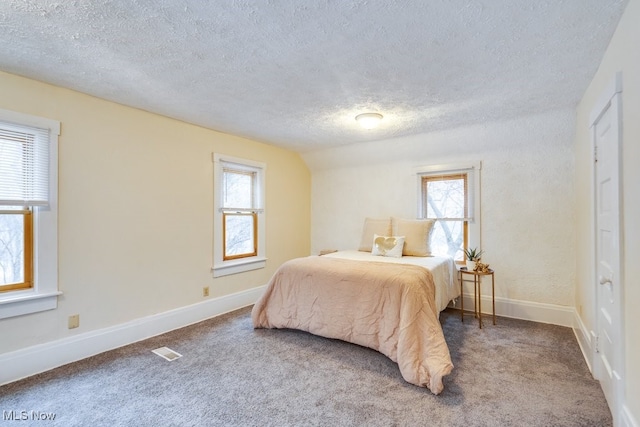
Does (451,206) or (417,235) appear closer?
(417,235)

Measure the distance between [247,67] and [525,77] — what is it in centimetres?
205

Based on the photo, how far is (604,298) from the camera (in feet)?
6.63

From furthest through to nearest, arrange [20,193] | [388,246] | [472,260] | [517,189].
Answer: [388,246] < [517,189] < [472,260] < [20,193]

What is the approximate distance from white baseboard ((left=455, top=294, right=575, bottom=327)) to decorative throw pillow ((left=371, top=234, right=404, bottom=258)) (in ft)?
3.59

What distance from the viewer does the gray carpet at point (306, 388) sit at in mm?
1804

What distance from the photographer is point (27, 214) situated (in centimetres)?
234

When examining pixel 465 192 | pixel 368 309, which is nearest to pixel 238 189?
pixel 368 309

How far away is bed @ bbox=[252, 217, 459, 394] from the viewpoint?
7.22ft

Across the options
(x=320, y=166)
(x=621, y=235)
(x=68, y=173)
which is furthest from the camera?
(x=320, y=166)

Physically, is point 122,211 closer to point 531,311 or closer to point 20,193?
point 20,193

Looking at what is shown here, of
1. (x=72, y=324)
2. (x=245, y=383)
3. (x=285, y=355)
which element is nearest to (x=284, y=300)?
(x=285, y=355)

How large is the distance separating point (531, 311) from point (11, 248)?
4.90m

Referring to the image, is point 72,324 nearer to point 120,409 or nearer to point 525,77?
point 120,409

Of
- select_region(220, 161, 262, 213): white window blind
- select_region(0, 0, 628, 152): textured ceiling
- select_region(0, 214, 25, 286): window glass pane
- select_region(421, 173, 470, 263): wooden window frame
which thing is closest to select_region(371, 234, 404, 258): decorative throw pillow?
select_region(421, 173, 470, 263): wooden window frame
